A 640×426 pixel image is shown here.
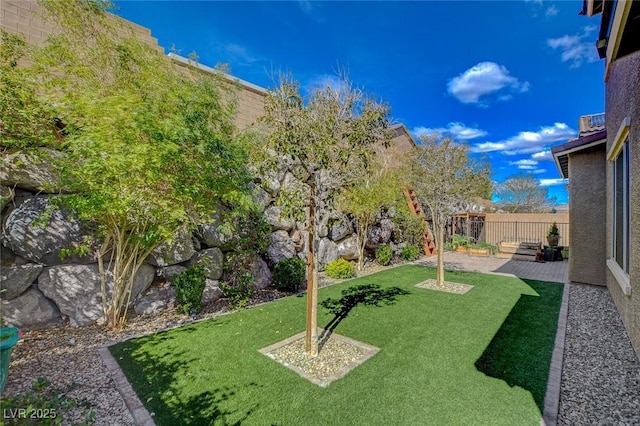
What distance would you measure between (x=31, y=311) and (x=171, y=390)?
3.49m

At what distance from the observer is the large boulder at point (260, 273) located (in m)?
7.43

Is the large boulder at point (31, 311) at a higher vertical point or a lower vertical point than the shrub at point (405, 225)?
lower

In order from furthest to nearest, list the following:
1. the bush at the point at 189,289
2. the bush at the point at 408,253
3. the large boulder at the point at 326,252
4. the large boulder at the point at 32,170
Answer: the bush at the point at 408,253 → the large boulder at the point at 326,252 → the bush at the point at 189,289 → the large boulder at the point at 32,170

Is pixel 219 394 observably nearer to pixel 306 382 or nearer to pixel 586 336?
pixel 306 382

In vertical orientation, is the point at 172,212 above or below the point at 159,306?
above

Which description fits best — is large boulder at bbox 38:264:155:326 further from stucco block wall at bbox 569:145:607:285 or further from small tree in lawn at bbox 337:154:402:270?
stucco block wall at bbox 569:145:607:285

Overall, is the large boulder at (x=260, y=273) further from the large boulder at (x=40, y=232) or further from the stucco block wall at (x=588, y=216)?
the stucco block wall at (x=588, y=216)

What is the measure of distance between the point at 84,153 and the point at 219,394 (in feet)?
11.4

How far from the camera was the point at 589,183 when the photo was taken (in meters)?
8.06

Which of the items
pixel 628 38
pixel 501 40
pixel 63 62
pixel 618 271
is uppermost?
pixel 501 40

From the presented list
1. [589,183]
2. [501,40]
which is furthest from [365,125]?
[501,40]

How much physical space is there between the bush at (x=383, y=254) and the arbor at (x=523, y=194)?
20.8 m

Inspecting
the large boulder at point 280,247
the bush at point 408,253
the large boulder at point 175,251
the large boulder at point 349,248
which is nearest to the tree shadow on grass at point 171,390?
the large boulder at point 175,251

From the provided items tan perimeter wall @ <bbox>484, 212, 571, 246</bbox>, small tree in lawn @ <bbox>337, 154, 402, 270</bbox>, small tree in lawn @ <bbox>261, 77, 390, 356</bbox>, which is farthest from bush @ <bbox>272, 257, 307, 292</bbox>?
tan perimeter wall @ <bbox>484, 212, 571, 246</bbox>
